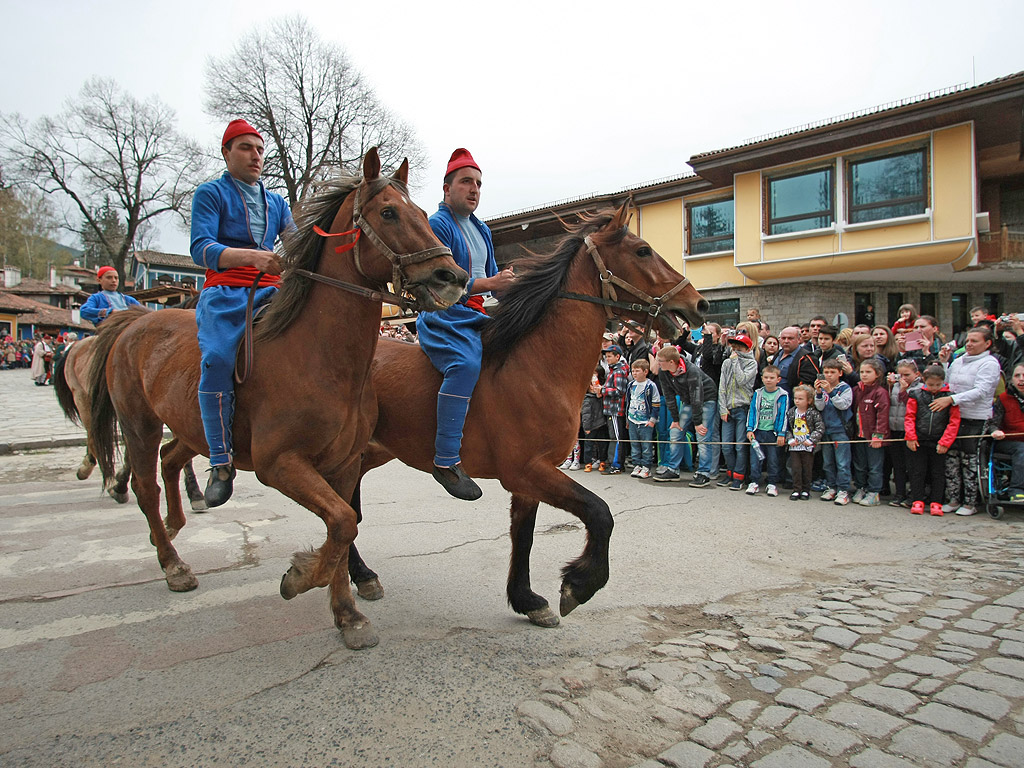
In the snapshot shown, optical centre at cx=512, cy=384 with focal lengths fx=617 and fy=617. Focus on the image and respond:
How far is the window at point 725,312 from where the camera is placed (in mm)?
21969

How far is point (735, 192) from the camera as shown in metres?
21.0

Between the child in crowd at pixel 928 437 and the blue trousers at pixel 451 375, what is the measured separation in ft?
18.6

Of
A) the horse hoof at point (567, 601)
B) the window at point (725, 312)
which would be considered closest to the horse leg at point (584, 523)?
the horse hoof at point (567, 601)

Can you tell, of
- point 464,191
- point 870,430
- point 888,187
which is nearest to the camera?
point 464,191

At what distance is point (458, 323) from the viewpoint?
3.81m

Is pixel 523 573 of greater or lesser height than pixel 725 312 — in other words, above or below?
below

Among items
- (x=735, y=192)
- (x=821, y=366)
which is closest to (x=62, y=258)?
(x=735, y=192)

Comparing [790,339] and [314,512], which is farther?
[790,339]

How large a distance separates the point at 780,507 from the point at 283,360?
5881mm

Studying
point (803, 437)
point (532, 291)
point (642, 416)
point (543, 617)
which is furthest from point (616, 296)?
point (642, 416)

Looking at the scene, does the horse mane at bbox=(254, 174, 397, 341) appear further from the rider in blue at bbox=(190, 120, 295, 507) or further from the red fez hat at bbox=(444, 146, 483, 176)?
the red fez hat at bbox=(444, 146, 483, 176)

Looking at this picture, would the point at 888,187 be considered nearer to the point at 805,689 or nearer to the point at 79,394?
the point at 805,689

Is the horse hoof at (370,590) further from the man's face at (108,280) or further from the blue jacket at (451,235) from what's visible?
the man's face at (108,280)

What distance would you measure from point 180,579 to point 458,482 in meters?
2.15
